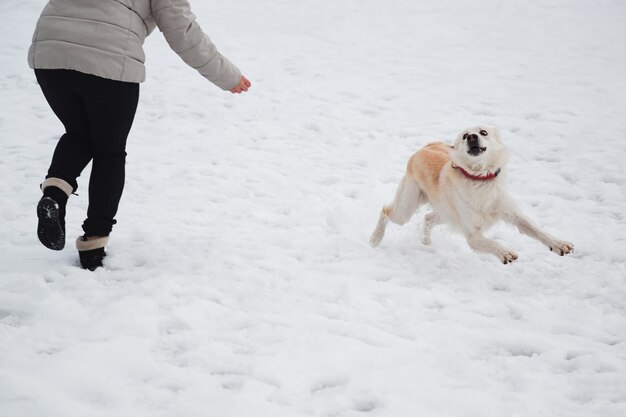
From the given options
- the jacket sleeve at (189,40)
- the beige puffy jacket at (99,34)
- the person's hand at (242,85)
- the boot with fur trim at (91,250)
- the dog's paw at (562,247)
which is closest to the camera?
the beige puffy jacket at (99,34)

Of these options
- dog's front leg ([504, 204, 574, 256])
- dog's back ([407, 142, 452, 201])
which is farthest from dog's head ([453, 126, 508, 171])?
dog's front leg ([504, 204, 574, 256])

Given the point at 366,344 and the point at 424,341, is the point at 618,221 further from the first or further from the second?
the point at 366,344

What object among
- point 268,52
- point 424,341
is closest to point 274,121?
point 268,52

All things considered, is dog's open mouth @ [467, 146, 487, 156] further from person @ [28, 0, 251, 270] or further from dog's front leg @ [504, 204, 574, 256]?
person @ [28, 0, 251, 270]

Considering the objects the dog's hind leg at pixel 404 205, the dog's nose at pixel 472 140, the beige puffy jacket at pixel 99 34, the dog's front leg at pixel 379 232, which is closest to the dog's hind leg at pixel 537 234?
the dog's nose at pixel 472 140

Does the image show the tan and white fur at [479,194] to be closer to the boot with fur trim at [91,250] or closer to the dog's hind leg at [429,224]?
the dog's hind leg at [429,224]

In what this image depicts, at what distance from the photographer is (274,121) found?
643 centimetres

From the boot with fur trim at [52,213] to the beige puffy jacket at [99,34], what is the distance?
57cm

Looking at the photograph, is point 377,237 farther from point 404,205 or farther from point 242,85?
point 242,85

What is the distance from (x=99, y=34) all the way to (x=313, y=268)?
5.81 ft

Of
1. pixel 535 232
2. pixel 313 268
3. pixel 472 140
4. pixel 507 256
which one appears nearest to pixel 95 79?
pixel 313 268

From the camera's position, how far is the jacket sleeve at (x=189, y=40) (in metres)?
2.46

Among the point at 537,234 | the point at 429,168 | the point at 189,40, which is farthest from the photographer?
the point at 429,168

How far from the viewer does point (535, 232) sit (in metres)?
3.17
